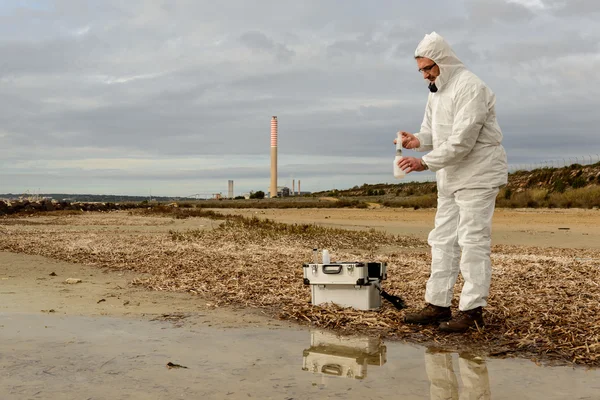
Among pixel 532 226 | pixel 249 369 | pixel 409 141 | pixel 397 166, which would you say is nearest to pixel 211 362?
pixel 249 369

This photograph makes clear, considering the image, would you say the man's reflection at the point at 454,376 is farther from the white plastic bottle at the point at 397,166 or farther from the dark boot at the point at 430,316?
the white plastic bottle at the point at 397,166

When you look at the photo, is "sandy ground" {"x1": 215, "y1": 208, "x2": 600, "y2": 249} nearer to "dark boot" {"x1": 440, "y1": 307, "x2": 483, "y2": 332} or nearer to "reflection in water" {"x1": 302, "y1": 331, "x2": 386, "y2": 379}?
"dark boot" {"x1": 440, "y1": 307, "x2": 483, "y2": 332}

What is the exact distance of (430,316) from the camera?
6.62 m

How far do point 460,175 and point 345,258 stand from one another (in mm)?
6908

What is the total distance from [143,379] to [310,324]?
2.45 m

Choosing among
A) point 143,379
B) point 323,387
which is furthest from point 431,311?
point 143,379

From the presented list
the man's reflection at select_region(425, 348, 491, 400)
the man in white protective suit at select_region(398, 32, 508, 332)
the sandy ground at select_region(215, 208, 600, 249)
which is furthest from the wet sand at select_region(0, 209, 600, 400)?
the sandy ground at select_region(215, 208, 600, 249)

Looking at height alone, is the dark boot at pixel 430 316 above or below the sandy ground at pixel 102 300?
above

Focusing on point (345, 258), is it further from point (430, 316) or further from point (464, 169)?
point (464, 169)

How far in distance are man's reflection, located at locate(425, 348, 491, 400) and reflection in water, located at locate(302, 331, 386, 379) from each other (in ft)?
1.39

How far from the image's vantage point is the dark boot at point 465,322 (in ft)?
20.6

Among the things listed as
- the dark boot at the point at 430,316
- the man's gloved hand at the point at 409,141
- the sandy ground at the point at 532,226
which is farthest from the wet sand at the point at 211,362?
the sandy ground at the point at 532,226

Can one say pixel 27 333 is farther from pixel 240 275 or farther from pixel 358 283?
pixel 240 275

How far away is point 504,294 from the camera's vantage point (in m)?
8.27
